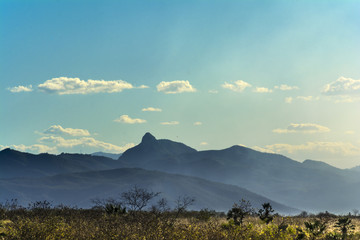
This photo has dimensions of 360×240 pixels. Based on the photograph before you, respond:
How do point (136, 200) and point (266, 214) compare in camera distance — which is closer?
point (266, 214)

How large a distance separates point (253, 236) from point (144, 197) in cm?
2279

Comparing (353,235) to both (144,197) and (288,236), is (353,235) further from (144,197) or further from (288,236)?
(144,197)

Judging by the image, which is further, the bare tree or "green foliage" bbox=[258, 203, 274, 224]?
the bare tree

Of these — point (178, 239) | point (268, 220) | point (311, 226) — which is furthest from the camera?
point (268, 220)

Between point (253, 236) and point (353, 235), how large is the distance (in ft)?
18.7

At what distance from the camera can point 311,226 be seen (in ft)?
66.5

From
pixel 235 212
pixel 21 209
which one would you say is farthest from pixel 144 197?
pixel 235 212

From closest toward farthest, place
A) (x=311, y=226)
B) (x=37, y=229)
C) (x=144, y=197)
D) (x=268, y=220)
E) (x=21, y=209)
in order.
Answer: (x=37, y=229)
(x=311, y=226)
(x=268, y=220)
(x=21, y=209)
(x=144, y=197)

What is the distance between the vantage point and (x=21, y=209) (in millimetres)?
32281

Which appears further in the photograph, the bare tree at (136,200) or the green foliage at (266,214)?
the bare tree at (136,200)

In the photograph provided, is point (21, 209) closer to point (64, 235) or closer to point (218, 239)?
point (64, 235)

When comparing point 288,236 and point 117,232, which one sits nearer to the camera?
point 117,232

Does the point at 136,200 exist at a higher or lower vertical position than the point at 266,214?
lower

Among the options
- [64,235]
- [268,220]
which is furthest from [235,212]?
[64,235]
